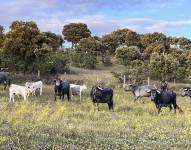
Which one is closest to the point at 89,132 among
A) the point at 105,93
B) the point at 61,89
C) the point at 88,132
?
the point at 88,132

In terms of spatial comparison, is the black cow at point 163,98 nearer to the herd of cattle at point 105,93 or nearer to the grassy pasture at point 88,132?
the herd of cattle at point 105,93

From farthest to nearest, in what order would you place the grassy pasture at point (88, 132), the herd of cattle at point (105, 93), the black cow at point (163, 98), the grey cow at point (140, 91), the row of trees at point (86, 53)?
the row of trees at point (86, 53)
the grey cow at point (140, 91)
the herd of cattle at point (105, 93)
the black cow at point (163, 98)
the grassy pasture at point (88, 132)

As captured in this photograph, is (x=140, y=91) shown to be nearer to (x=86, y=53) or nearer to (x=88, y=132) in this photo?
(x=88, y=132)

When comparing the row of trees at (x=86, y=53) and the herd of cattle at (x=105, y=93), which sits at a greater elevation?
the row of trees at (x=86, y=53)

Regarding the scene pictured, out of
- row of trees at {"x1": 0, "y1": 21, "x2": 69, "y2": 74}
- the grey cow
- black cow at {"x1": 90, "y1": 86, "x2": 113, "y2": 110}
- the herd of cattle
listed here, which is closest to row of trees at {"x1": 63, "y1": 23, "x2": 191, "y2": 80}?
row of trees at {"x1": 0, "y1": 21, "x2": 69, "y2": 74}

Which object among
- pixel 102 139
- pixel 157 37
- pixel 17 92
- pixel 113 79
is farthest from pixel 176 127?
pixel 157 37

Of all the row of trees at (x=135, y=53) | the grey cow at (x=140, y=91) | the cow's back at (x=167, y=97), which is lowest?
the grey cow at (x=140, y=91)

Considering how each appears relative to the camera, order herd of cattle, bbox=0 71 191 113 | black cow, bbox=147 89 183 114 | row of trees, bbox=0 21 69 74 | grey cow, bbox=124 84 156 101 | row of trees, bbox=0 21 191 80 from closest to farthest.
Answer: black cow, bbox=147 89 183 114
herd of cattle, bbox=0 71 191 113
grey cow, bbox=124 84 156 101
row of trees, bbox=0 21 69 74
row of trees, bbox=0 21 191 80

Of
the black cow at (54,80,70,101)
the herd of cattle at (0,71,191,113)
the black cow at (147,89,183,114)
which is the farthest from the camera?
the black cow at (54,80,70,101)

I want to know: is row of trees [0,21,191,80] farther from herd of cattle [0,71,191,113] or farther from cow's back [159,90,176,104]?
cow's back [159,90,176,104]

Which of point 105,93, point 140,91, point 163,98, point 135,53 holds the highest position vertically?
point 135,53

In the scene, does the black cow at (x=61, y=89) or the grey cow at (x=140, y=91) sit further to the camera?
the grey cow at (x=140, y=91)

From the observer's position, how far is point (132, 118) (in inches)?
969

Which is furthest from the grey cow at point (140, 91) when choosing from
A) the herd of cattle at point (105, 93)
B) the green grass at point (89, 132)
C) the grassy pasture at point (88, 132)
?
the green grass at point (89, 132)
